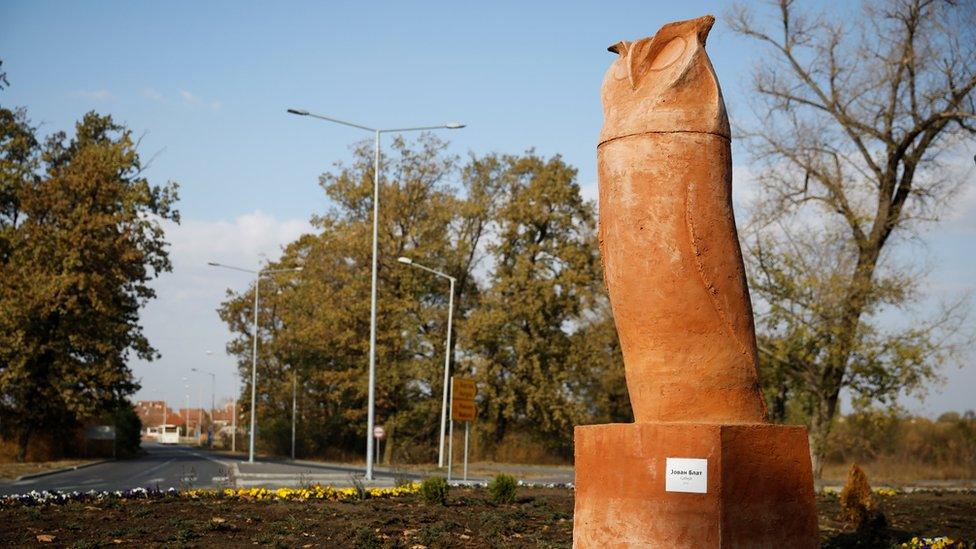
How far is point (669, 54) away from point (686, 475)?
344cm

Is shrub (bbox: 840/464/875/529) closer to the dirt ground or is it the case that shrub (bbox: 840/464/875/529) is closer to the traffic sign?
the dirt ground

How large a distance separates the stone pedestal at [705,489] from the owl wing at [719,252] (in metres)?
0.88

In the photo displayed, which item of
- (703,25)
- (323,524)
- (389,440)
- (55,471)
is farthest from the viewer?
(389,440)

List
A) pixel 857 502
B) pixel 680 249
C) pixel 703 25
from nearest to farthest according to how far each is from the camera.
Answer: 1. pixel 680 249
2. pixel 703 25
3. pixel 857 502

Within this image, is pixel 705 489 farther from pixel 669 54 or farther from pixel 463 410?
pixel 463 410

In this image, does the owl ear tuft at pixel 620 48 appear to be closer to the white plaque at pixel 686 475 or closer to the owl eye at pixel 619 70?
the owl eye at pixel 619 70

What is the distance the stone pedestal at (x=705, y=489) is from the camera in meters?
7.70

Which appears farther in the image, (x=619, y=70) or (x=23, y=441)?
(x=23, y=441)

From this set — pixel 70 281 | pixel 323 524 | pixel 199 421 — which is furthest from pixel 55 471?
pixel 199 421

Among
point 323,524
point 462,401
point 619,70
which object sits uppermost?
point 619,70

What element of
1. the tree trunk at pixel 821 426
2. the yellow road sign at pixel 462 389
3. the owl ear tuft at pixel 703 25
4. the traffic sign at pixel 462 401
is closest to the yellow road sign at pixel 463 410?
the traffic sign at pixel 462 401

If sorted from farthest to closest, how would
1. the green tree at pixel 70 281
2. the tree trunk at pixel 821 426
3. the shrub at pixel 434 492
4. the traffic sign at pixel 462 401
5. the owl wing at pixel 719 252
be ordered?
the green tree at pixel 70 281 < the tree trunk at pixel 821 426 < the traffic sign at pixel 462 401 < the shrub at pixel 434 492 < the owl wing at pixel 719 252

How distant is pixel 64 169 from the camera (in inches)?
1762

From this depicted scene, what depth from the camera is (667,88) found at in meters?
8.47
